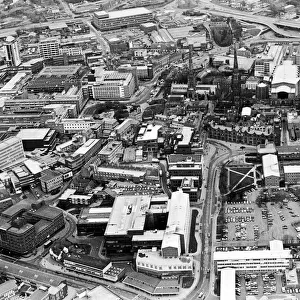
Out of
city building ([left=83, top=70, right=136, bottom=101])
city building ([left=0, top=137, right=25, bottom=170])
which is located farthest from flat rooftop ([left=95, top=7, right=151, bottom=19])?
city building ([left=0, top=137, right=25, bottom=170])

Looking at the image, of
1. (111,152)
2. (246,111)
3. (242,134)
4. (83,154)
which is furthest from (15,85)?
(242,134)

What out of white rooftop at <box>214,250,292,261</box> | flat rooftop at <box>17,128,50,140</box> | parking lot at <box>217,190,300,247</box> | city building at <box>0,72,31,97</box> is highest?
white rooftop at <box>214,250,292,261</box>

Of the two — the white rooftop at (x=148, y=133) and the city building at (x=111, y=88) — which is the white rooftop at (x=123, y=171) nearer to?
the white rooftop at (x=148, y=133)

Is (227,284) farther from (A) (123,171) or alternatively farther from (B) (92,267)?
(A) (123,171)

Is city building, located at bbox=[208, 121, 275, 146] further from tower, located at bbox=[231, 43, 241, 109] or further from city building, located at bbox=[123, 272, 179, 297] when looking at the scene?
city building, located at bbox=[123, 272, 179, 297]

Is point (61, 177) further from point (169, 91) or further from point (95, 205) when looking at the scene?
point (169, 91)

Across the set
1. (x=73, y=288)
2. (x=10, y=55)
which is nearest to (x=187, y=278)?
(x=73, y=288)

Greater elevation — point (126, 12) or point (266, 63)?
point (266, 63)
